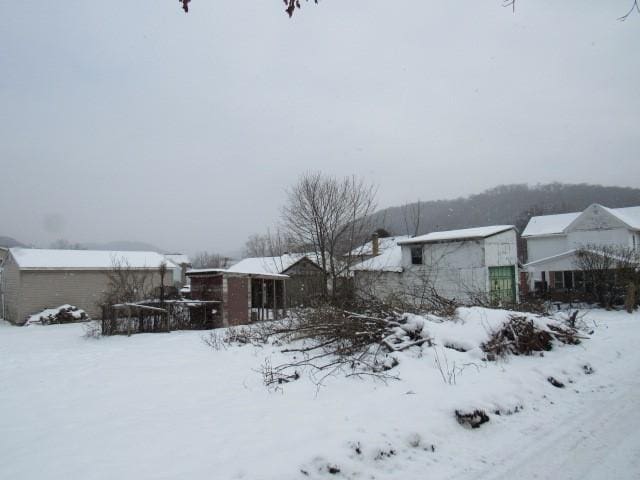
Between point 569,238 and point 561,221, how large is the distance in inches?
161

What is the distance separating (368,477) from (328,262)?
1885cm

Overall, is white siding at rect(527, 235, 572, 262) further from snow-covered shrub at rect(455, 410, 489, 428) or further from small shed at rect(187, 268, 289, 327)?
snow-covered shrub at rect(455, 410, 489, 428)

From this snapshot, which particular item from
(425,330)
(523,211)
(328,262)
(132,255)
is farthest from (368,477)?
(523,211)

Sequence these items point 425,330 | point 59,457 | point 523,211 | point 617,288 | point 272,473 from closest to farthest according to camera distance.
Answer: point 272,473, point 59,457, point 425,330, point 617,288, point 523,211

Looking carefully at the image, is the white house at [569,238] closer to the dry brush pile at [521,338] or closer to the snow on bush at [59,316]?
the dry brush pile at [521,338]

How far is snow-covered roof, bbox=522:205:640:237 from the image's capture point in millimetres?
31900

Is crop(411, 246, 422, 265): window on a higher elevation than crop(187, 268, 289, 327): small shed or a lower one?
higher

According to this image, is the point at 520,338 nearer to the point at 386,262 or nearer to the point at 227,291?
the point at 227,291

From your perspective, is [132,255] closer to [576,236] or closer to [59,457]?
[59,457]

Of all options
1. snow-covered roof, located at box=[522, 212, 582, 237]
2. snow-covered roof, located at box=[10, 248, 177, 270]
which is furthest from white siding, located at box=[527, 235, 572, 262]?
snow-covered roof, located at box=[10, 248, 177, 270]

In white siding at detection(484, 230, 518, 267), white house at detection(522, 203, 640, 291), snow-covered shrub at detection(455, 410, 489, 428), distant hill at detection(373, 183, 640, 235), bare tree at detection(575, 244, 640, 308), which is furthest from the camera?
distant hill at detection(373, 183, 640, 235)

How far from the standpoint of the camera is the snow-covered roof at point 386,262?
26.1 m

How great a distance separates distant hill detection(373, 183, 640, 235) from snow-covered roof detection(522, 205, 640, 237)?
7830 mm

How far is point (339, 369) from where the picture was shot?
7.14 metres
